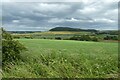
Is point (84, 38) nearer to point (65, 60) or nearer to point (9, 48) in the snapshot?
point (65, 60)

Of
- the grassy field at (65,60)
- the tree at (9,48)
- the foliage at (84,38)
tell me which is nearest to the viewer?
the grassy field at (65,60)

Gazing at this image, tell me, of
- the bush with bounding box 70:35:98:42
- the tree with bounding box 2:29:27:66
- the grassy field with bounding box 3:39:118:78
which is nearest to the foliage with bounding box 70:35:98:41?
the bush with bounding box 70:35:98:42

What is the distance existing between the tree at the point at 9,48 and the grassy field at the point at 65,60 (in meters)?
0.22

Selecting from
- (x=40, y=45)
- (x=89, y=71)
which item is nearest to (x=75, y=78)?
(x=89, y=71)

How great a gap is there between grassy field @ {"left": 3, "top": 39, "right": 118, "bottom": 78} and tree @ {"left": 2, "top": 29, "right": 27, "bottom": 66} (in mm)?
221

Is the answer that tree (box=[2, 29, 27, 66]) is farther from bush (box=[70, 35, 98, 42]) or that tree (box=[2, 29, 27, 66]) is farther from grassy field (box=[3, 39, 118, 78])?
bush (box=[70, 35, 98, 42])

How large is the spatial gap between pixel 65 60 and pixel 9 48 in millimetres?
1623

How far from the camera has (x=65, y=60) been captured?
7902 millimetres

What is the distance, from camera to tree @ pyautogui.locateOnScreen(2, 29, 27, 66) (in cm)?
789

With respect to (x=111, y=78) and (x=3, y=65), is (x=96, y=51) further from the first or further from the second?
(x=3, y=65)

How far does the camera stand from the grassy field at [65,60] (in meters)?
7.27

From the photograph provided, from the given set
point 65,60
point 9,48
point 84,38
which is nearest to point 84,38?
point 84,38

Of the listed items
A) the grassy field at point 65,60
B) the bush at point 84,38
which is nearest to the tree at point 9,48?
the grassy field at point 65,60

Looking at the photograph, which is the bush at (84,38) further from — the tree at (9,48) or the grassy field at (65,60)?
the tree at (9,48)
